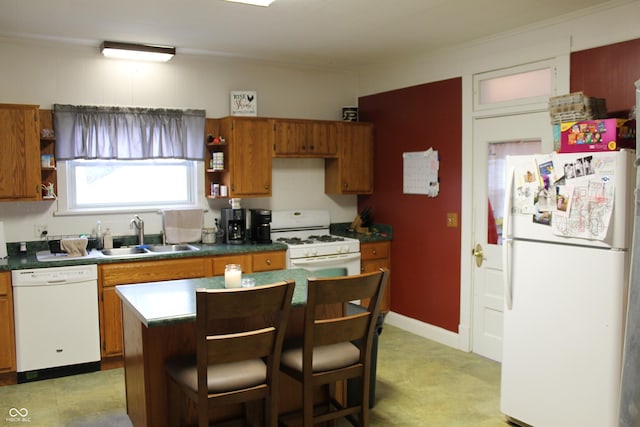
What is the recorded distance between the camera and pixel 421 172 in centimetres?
507

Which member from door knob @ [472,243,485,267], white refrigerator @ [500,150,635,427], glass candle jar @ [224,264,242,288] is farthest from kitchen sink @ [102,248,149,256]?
white refrigerator @ [500,150,635,427]

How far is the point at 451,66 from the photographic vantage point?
4.73 meters

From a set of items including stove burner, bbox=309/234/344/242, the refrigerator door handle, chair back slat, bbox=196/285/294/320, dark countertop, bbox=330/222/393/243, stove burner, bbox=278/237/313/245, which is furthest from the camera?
dark countertop, bbox=330/222/393/243

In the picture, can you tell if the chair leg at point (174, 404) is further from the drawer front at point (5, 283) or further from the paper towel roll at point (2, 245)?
the paper towel roll at point (2, 245)

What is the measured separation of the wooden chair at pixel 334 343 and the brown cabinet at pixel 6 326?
2341 mm

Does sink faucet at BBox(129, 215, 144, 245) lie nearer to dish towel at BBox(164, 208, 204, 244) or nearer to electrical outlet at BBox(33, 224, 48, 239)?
dish towel at BBox(164, 208, 204, 244)

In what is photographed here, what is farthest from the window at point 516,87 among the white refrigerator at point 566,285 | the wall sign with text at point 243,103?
the wall sign with text at point 243,103

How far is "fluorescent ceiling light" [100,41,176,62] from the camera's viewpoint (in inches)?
174

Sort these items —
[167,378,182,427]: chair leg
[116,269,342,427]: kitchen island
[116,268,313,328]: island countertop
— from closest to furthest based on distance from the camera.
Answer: [116,268,313,328]: island countertop → [116,269,342,427]: kitchen island → [167,378,182,427]: chair leg

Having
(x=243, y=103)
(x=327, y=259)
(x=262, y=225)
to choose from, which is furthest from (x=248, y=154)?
(x=327, y=259)

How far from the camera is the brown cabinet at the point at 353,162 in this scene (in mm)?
5504

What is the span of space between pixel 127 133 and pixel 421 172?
8.73 ft

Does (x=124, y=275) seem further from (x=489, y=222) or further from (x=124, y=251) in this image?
(x=489, y=222)

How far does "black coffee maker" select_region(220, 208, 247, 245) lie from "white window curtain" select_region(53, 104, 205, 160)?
23.3 inches
